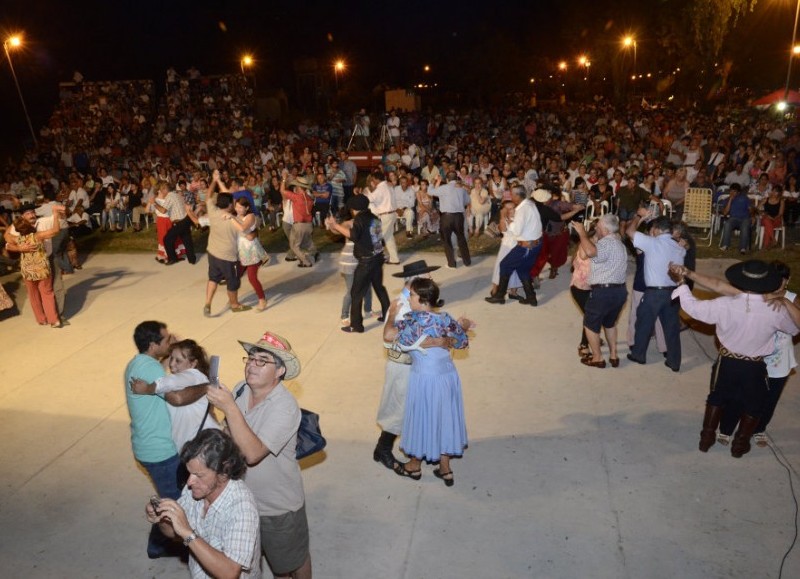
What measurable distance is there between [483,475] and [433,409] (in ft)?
2.86

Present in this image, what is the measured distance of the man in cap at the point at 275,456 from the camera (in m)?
2.92

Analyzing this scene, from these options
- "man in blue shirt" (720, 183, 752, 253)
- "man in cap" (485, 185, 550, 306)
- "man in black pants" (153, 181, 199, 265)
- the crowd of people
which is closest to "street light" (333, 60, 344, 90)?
the crowd of people

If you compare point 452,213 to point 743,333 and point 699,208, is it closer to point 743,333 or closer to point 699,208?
point 699,208

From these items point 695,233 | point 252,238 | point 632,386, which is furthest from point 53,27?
point 632,386

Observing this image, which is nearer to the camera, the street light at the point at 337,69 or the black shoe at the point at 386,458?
the black shoe at the point at 386,458

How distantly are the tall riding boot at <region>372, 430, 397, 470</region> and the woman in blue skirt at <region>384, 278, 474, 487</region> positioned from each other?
0.28 m

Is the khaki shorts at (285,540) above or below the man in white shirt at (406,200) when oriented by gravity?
below

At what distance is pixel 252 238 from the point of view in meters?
7.84

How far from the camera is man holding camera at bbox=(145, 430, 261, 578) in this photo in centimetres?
236

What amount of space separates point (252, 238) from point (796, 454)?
6.31m

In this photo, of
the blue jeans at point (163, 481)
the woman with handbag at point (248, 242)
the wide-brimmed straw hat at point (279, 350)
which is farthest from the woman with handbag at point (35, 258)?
the wide-brimmed straw hat at point (279, 350)

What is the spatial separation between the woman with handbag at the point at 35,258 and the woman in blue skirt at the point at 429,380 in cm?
573

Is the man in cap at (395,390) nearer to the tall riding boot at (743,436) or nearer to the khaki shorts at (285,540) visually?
the khaki shorts at (285,540)

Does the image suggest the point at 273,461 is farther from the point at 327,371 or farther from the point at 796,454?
the point at 796,454
